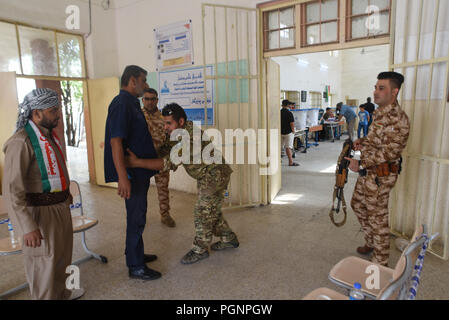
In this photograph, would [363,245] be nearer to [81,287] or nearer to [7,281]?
[81,287]

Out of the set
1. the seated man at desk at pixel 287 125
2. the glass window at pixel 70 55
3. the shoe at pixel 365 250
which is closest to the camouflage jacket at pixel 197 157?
the shoe at pixel 365 250

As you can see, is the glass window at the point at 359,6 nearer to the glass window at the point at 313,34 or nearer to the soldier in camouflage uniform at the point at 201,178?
the glass window at the point at 313,34

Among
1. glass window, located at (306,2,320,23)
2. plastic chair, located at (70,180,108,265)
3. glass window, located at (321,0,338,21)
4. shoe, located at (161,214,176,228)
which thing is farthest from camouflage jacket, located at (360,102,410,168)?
plastic chair, located at (70,180,108,265)

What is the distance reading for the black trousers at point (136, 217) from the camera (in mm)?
2385

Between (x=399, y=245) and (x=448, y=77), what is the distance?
160cm

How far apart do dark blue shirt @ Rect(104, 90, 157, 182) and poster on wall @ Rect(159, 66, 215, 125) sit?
230 centimetres

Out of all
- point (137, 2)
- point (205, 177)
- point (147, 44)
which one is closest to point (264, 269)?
point (205, 177)

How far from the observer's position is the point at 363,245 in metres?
3.06

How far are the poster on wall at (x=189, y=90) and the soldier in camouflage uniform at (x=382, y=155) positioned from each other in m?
2.54

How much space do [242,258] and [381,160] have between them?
4.91 ft

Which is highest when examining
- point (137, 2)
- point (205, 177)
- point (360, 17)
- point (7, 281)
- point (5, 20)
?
point (137, 2)

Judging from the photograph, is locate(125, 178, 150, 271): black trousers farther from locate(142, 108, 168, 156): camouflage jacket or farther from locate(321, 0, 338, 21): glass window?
locate(321, 0, 338, 21): glass window

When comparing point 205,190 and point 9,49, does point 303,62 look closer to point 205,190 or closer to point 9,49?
point 9,49

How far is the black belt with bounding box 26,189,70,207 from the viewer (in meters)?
1.89
